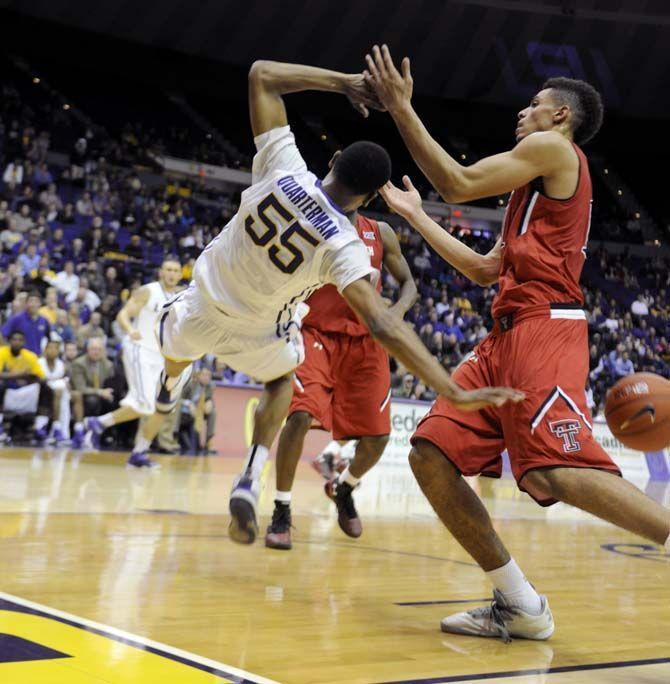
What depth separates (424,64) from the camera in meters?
A: 28.8

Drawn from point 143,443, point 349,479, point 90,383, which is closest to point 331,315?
point 349,479

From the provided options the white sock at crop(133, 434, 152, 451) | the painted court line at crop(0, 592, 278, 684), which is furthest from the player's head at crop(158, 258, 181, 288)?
the painted court line at crop(0, 592, 278, 684)

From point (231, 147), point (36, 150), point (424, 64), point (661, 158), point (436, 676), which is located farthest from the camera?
point (661, 158)

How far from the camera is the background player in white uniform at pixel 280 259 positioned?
390cm

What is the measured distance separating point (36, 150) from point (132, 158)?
12.2 ft

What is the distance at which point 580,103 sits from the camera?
4.03 m

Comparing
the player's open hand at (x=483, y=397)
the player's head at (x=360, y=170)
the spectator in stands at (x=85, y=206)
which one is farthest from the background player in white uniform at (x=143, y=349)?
the spectator in stands at (x=85, y=206)

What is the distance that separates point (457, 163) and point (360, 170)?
1.85ft

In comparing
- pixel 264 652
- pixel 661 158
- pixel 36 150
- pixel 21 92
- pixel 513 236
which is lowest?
pixel 264 652

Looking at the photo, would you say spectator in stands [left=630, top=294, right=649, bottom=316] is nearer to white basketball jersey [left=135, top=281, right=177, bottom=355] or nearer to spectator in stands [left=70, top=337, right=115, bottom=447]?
spectator in stands [left=70, top=337, right=115, bottom=447]

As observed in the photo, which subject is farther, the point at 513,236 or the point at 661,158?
the point at 661,158

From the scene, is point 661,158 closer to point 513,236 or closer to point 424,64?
point 424,64

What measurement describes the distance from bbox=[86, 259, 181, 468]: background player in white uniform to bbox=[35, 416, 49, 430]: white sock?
157cm

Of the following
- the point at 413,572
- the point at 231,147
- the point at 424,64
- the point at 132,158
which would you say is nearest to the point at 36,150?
the point at 132,158
